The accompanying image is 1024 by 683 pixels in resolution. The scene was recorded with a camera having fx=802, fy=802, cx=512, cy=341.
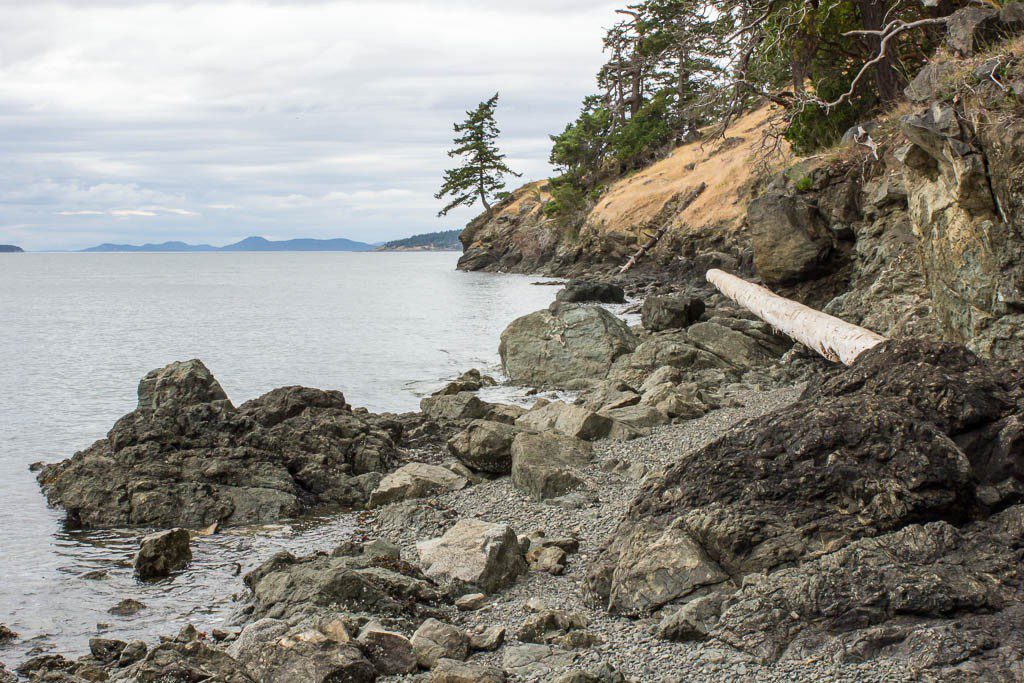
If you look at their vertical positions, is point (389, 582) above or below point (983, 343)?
below

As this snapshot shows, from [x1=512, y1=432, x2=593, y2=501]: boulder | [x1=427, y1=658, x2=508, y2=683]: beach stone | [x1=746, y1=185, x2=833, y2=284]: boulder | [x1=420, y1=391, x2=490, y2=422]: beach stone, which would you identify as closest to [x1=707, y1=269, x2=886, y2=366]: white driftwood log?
[x1=746, y1=185, x2=833, y2=284]: boulder

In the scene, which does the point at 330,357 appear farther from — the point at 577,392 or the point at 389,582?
the point at 389,582

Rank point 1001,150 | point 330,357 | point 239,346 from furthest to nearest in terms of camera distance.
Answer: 1. point 239,346
2. point 330,357
3. point 1001,150

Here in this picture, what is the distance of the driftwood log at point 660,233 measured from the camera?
41.2m

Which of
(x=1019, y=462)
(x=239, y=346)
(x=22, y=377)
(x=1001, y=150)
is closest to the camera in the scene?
(x=1019, y=462)

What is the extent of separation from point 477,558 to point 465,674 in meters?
1.73

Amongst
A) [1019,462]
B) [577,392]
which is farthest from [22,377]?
[1019,462]

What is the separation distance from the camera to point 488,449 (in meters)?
9.42

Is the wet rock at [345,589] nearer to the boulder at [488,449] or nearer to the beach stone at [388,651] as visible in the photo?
the beach stone at [388,651]

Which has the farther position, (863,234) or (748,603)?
(863,234)

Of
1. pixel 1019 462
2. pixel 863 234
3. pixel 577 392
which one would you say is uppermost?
pixel 863 234

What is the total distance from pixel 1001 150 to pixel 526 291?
39296mm

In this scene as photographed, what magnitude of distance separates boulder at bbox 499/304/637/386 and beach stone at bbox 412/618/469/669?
36.9 feet

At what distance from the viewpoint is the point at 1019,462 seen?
200 inches
